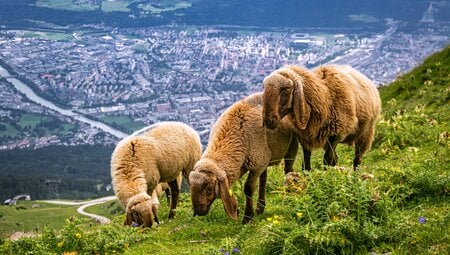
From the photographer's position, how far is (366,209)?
6.85 m

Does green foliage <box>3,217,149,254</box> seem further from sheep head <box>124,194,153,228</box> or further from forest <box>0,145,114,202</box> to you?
forest <box>0,145,114,202</box>

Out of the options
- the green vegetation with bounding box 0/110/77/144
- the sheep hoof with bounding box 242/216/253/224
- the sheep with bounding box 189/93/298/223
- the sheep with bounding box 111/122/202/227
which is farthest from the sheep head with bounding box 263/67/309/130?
the green vegetation with bounding box 0/110/77/144

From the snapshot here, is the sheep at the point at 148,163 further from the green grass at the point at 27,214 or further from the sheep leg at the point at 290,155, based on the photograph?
the green grass at the point at 27,214

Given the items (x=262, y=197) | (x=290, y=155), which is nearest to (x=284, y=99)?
(x=290, y=155)

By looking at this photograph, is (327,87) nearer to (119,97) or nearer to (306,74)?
(306,74)

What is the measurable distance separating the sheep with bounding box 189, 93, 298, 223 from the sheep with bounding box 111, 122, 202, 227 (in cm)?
251

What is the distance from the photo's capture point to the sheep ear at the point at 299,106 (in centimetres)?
990

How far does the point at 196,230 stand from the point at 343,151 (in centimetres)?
746

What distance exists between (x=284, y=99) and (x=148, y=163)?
5735mm

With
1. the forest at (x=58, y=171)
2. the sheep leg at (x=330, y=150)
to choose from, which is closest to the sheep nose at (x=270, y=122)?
the sheep leg at (x=330, y=150)

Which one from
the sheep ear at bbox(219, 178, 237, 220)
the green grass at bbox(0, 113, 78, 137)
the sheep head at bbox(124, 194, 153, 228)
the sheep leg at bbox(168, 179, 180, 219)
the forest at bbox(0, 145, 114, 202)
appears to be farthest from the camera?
the green grass at bbox(0, 113, 78, 137)

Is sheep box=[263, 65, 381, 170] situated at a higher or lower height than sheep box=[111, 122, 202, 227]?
higher

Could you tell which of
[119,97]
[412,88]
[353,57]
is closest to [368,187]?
[412,88]

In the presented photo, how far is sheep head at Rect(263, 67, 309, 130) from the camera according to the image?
31.7ft
